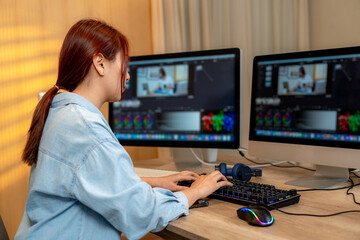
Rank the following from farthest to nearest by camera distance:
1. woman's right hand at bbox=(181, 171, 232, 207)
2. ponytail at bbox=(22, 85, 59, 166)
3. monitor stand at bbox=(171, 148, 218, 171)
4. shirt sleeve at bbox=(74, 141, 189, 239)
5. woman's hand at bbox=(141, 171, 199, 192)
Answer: monitor stand at bbox=(171, 148, 218, 171), woman's hand at bbox=(141, 171, 199, 192), woman's right hand at bbox=(181, 171, 232, 207), ponytail at bbox=(22, 85, 59, 166), shirt sleeve at bbox=(74, 141, 189, 239)

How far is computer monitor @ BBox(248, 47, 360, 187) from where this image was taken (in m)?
1.25

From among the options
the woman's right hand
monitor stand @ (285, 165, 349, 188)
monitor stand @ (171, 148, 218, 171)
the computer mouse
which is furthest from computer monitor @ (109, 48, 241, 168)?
the computer mouse

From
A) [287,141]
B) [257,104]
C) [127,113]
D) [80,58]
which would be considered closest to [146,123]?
[127,113]

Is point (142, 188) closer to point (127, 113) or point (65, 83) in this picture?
point (65, 83)

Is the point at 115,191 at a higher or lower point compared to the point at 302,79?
lower

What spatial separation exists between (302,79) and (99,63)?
0.78 meters

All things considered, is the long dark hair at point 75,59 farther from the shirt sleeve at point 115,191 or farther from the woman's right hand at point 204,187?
the woman's right hand at point 204,187

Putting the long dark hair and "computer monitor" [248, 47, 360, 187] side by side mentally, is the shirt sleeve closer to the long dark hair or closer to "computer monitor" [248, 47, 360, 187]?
the long dark hair

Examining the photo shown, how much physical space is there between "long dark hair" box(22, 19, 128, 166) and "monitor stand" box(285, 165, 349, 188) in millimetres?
805

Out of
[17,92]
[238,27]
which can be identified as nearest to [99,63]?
[17,92]

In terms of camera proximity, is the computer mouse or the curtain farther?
the curtain

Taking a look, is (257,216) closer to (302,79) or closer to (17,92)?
(302,79)

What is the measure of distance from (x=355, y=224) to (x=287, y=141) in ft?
1.75

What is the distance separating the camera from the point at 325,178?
1.37m
